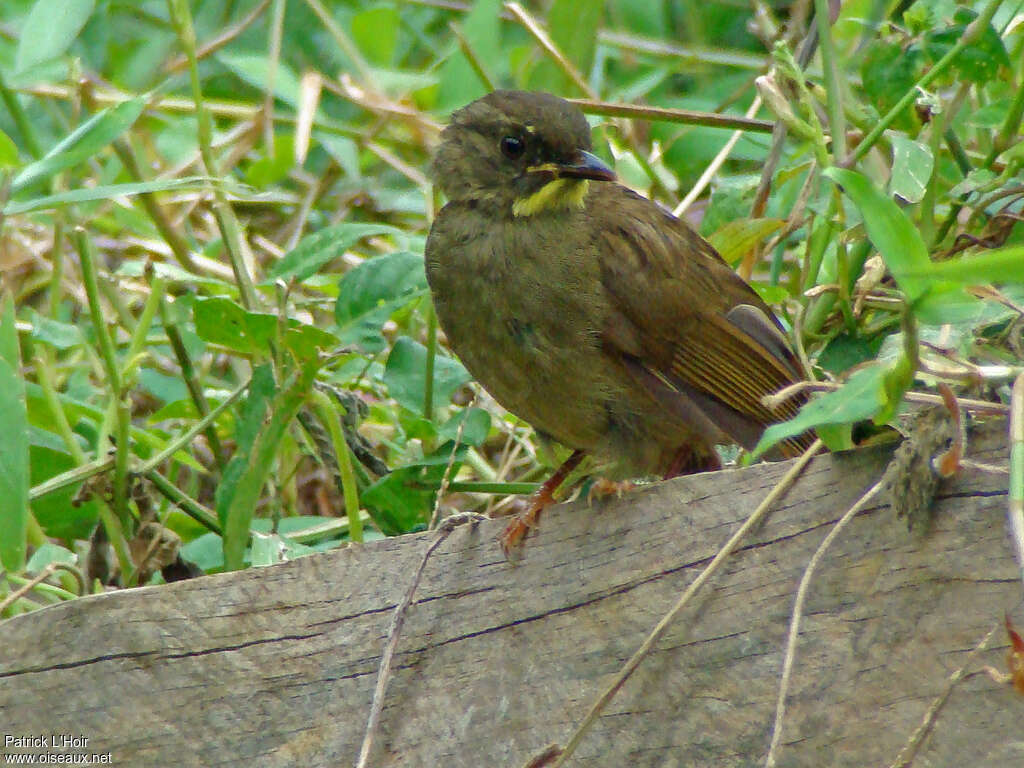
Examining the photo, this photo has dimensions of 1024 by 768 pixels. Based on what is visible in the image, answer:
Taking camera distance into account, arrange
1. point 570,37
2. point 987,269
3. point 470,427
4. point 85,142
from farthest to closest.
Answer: point 570,37
point 470,427
point 85,142
point 987,269

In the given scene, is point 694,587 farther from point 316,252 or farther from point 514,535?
point 316,252

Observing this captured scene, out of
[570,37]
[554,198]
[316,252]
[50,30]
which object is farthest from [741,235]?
[50,30]

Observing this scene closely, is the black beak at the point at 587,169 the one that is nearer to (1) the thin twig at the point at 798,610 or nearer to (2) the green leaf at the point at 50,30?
(2) the green leaf at the point at 50,30

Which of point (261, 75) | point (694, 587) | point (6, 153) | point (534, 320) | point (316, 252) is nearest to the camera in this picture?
point (694, 587)

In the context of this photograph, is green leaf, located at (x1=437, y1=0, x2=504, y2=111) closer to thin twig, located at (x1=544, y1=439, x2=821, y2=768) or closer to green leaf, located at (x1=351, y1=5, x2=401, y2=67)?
green leaf, located at (x1=351, y1=5, x2=401, y2=67)

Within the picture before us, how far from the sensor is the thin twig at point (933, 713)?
177 centimetres

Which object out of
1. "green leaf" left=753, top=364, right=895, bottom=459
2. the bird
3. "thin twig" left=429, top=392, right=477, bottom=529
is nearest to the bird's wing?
the bird

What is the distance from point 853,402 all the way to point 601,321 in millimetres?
1272

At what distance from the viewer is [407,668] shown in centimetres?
229

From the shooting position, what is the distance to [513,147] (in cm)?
334

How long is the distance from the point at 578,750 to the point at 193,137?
3463mm

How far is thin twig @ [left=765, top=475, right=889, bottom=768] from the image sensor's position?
185 cm

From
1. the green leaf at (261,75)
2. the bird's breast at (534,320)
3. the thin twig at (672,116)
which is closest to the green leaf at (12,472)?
the bird's breast at (534,320)

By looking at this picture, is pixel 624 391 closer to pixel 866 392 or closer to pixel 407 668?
pixel 407 668
